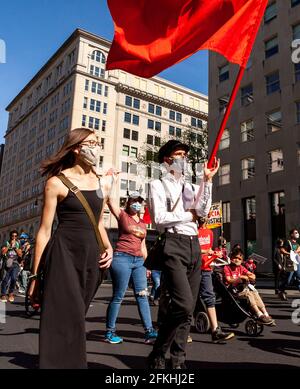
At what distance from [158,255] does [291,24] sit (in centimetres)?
2821

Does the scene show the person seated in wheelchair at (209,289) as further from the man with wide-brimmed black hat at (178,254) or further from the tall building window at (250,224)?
the tall building window at (250,224)

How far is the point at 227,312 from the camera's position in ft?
20.7

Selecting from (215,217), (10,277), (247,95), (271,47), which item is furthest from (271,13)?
(10,277)

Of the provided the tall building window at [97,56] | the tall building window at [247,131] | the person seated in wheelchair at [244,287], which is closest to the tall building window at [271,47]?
the tall building window at [247,131]

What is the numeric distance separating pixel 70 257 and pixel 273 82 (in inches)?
1093

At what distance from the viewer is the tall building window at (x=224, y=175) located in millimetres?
30105

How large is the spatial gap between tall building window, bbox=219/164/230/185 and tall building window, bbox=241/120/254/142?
2453 mm

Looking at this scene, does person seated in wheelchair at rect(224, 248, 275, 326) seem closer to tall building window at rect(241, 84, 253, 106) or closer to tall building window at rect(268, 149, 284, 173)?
tall building window at rect(268, 149, 284, 173)

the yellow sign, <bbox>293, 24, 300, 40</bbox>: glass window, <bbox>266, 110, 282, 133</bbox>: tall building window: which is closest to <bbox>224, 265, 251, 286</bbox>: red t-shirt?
the yellow sign

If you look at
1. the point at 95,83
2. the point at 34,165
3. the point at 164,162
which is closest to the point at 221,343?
the point at 164,162

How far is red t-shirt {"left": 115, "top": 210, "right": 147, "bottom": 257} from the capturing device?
5488 mm

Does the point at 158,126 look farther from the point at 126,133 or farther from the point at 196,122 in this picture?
the point at 196,122
